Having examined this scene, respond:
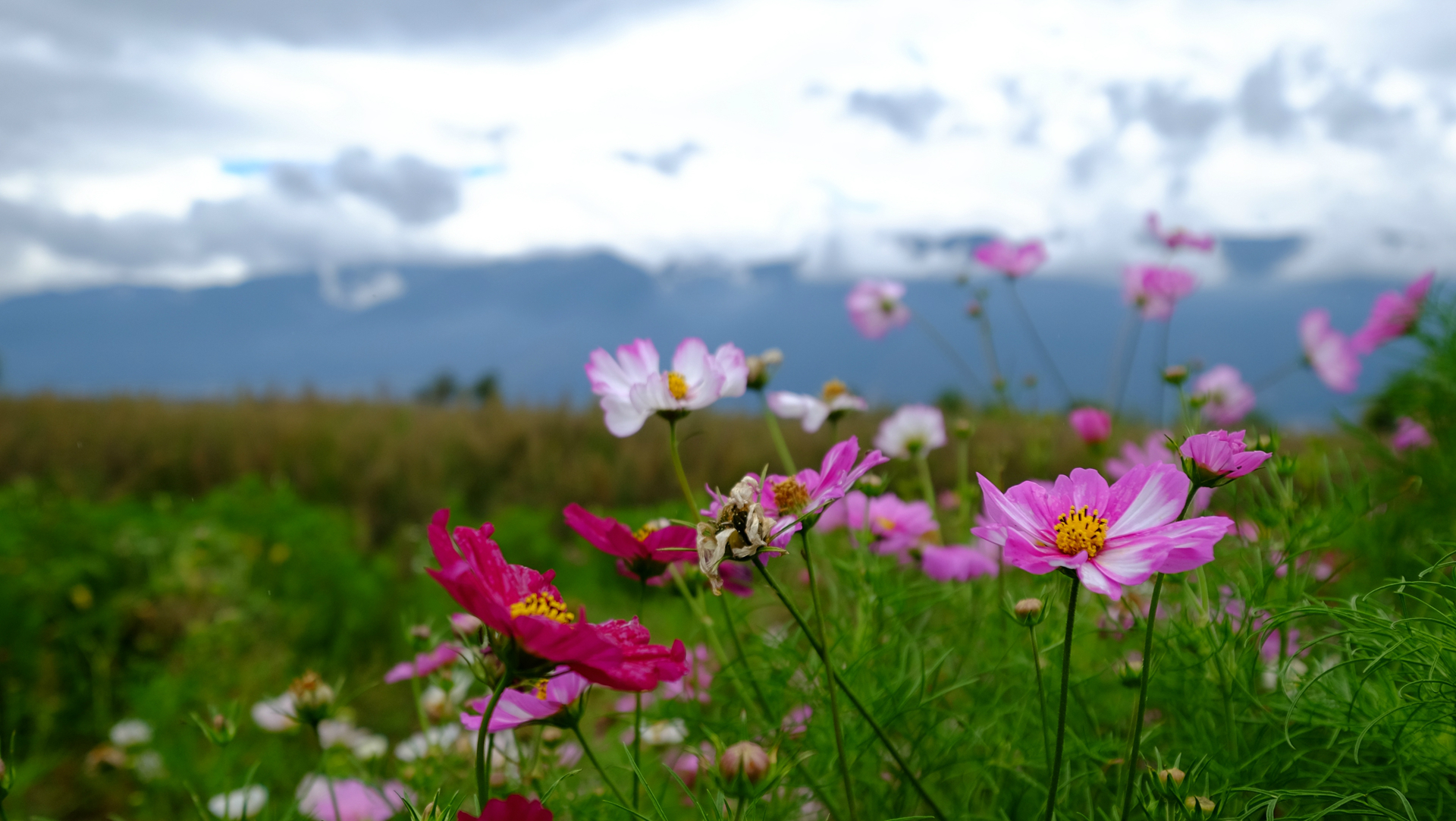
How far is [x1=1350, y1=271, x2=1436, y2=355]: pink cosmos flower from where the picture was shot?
1603 millimetres

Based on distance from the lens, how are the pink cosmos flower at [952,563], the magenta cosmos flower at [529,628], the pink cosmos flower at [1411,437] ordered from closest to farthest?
the magenta cosmos flower at [529,628], the pink cosmos flower at [952,563], the pink cosmos flower at [1411,437]

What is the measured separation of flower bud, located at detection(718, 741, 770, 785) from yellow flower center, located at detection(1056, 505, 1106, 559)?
191 millimetres

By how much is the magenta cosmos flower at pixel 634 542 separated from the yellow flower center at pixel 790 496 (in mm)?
57

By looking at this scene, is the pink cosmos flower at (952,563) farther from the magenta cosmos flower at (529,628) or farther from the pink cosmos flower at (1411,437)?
the pink cosmos flower at (1411,437)

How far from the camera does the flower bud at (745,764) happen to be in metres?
0.47

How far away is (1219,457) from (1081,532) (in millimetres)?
79

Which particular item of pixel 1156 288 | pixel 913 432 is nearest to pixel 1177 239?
pixel 1156 288

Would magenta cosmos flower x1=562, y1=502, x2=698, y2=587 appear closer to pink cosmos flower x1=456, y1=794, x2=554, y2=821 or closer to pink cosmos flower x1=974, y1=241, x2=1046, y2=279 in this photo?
pink cosmos flower x1=456, y1=794, x2=554, y2=821

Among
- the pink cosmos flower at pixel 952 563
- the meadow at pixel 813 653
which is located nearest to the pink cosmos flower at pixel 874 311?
the meadow at pixel 813 653

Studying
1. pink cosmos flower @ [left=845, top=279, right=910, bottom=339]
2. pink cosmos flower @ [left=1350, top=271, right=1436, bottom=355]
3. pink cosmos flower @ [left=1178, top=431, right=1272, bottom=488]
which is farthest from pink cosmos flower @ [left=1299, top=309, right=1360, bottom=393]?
pink cosmos flower @ [left=1178, top=431, right=1272, bottom=488]

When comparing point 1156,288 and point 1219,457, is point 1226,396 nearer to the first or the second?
point 1156,288

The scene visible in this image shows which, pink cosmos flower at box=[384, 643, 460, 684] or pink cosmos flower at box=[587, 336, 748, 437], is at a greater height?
pink cosmos flower at box=[587, 336, 748, 437]

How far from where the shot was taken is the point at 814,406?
33.3 inches

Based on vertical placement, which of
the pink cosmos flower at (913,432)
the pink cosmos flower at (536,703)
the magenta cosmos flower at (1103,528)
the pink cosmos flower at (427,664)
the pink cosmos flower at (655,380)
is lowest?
the pink cosmos flower at (427,664)
